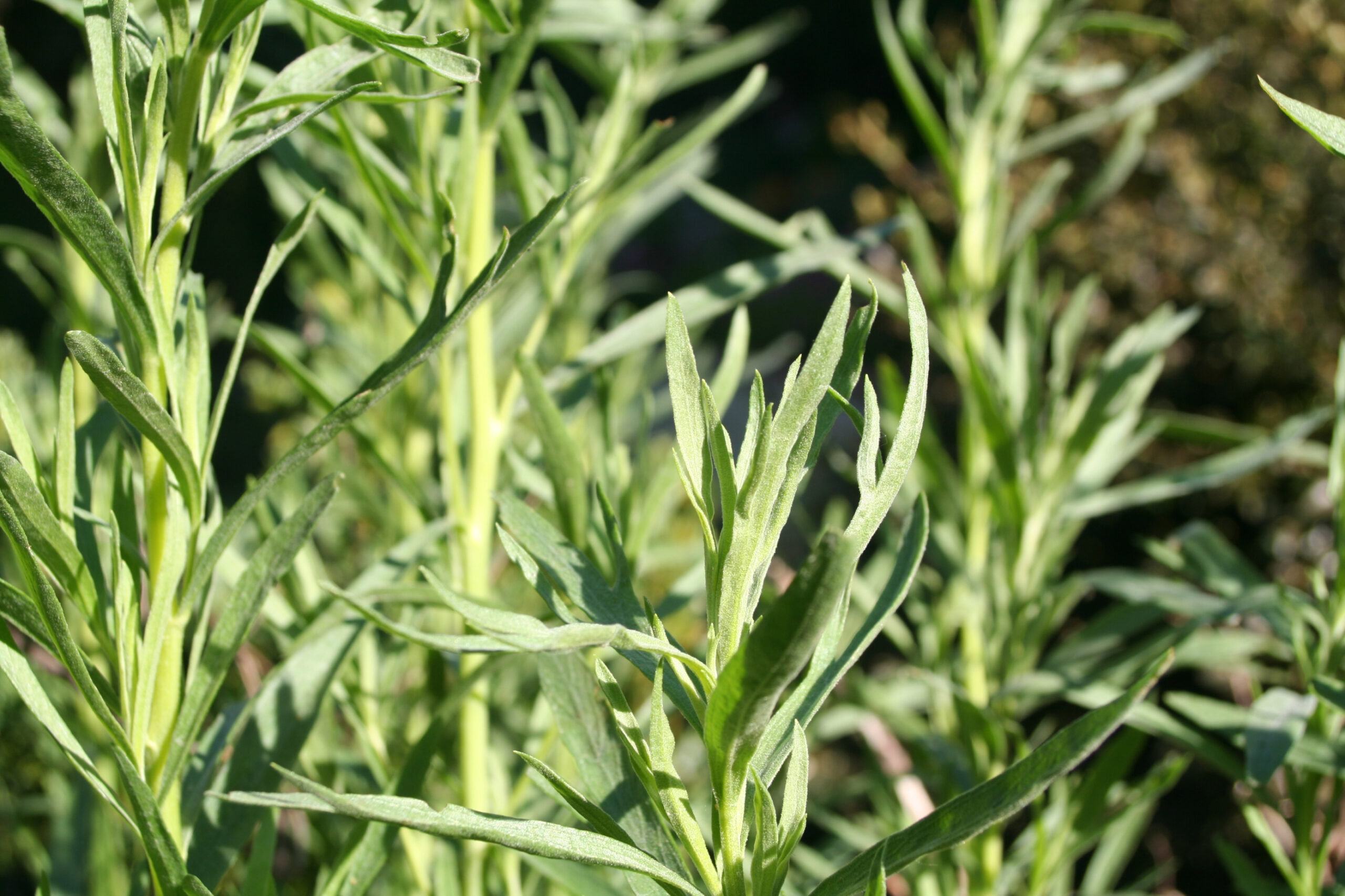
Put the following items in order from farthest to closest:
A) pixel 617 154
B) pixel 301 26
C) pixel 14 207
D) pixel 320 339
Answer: pixel 14 207 → pixel 320 339 → pixel 617 154 → pixel 301 26

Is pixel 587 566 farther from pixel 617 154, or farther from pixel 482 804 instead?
pixel 617 154

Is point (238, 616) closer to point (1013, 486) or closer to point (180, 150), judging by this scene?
point (180, 150)

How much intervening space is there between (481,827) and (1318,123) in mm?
379

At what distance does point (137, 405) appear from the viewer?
34 centimetres

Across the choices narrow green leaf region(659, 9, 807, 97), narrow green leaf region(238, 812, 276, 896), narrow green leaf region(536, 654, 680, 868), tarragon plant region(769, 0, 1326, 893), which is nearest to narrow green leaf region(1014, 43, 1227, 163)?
tarragon plant region(769, 0, 1326, 893)

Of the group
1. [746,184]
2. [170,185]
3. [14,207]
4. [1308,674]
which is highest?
[170,185]

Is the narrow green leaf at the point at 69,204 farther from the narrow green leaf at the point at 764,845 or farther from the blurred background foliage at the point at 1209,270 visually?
the blurred background foliage at the point at 1209,270

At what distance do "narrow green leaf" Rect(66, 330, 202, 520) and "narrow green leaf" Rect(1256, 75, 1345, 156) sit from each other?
0.40 metres

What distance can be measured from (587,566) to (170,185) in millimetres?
229

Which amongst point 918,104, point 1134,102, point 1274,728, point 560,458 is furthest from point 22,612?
point 1134,102

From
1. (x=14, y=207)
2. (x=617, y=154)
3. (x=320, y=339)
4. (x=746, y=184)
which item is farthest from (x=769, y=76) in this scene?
(x=617, y=154)

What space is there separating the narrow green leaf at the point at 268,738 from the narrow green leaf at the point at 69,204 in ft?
0.62

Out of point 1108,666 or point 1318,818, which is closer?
point 1108,666

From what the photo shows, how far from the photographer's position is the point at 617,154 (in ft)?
2.34
